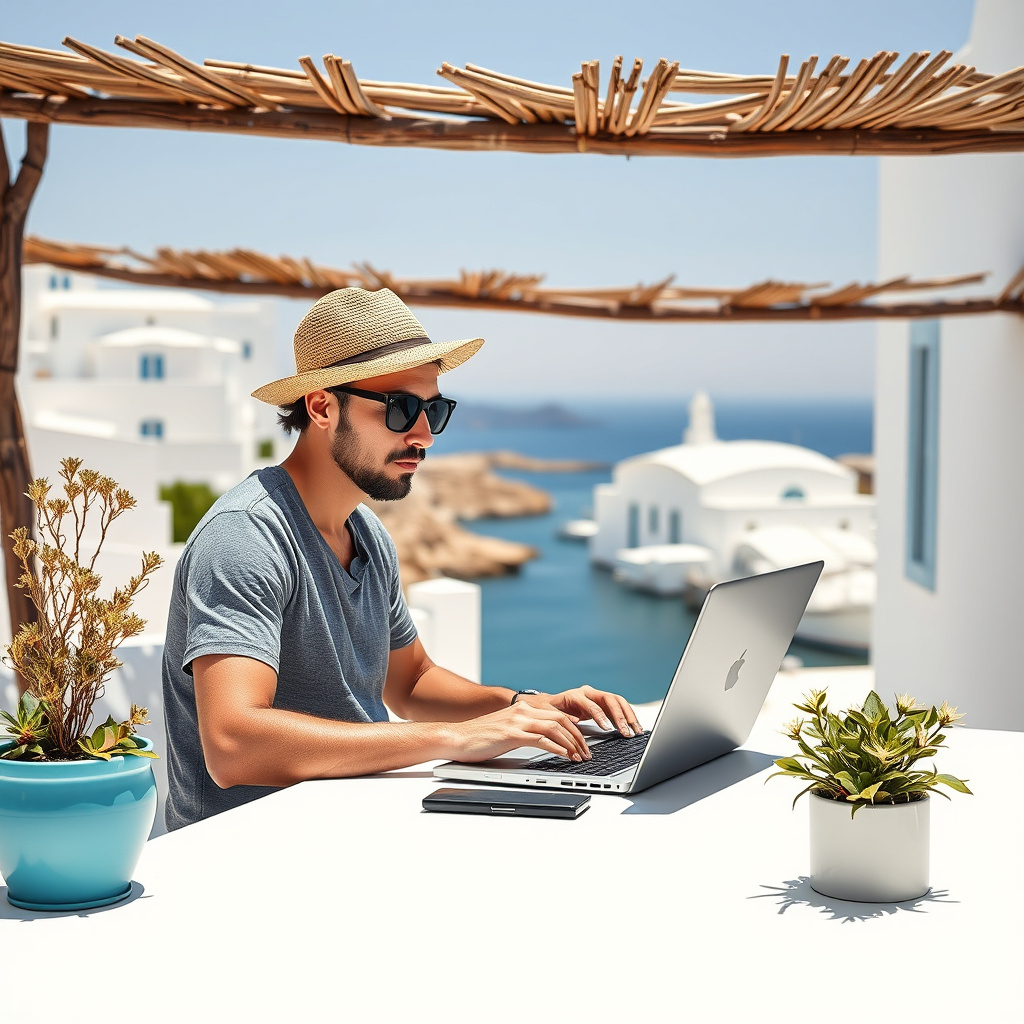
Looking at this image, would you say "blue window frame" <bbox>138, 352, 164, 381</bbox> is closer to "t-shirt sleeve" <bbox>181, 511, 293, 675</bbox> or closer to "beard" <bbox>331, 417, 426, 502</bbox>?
"beard" <bbox>331, 417, 426, 502</bbox>

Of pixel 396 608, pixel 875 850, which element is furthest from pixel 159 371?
pixel 875 850

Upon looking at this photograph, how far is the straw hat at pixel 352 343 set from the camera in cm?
208

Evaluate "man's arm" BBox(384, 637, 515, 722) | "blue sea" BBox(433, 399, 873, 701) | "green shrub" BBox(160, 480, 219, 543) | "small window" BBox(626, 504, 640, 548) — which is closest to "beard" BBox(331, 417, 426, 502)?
A: "man's arm" BBox(384, 637, 515, 722)

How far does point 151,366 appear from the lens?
96.8 feet

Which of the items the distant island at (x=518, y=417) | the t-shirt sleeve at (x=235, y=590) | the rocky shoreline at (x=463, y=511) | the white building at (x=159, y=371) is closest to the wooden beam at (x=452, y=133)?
the t-shirt sleeve at (x=235, y=590)

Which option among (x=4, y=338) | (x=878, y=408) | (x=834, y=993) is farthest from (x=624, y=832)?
(x=878, y=408)

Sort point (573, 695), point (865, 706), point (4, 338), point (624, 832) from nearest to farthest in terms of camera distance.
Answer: point (865, 706) → point (624, 832) → point (573, 695) → point (4, 338)

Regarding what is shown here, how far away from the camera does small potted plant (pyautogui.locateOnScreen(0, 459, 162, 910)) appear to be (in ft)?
3.91

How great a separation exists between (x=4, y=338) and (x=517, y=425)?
76.5 meters

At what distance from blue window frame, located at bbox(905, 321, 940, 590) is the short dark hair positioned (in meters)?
4.47

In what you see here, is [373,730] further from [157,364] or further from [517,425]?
[517,425]

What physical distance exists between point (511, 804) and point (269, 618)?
49 cm

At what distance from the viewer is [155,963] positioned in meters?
1.11

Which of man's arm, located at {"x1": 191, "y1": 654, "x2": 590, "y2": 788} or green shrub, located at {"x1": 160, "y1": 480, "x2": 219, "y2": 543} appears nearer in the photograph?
man's arm, located at {"x1": 191, "y1": 654, "x2": 590, "y2": 788}
